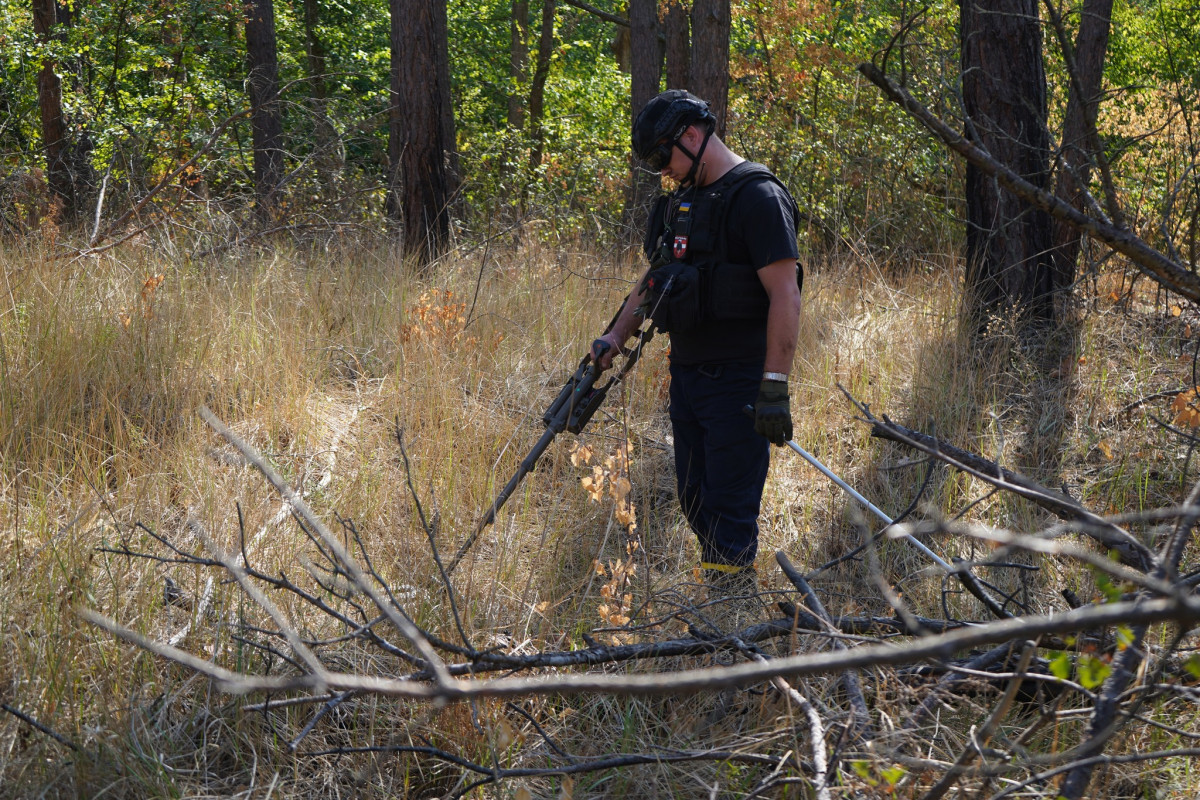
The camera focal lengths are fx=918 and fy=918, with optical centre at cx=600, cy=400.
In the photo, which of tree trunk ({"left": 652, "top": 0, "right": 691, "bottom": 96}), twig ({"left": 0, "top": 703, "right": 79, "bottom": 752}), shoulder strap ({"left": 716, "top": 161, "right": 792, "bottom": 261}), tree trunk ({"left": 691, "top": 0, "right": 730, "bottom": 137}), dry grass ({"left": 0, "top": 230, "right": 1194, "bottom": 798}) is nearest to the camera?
twig ({"left": 0, "top": 703, "right": 79, "bottom": 752})

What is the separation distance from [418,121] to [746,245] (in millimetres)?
5904

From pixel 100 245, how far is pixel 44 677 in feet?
14.5

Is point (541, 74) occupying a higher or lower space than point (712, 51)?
higher

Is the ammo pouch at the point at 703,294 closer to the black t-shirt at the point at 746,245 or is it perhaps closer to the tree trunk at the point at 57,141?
the black t-shirt at the point at 746,245

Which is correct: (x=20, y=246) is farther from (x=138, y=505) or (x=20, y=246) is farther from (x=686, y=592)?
(x=686, y=592)

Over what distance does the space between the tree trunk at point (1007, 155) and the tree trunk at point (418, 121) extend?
4503 mm

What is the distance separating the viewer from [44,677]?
2.34 meters

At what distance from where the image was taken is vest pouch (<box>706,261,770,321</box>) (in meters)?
3.20

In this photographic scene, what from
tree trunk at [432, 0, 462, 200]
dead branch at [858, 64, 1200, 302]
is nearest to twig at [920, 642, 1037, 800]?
dead branch at [858, 64, 1200, 302]

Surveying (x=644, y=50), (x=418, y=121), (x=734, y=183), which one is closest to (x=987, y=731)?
(x=734, y=183)

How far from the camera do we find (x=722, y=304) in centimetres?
323

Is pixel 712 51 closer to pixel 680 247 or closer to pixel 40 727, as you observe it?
pixel 680 247

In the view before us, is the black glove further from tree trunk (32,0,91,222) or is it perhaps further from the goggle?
tree trunk (32,0,91,222)

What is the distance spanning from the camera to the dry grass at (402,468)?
2303 mm
